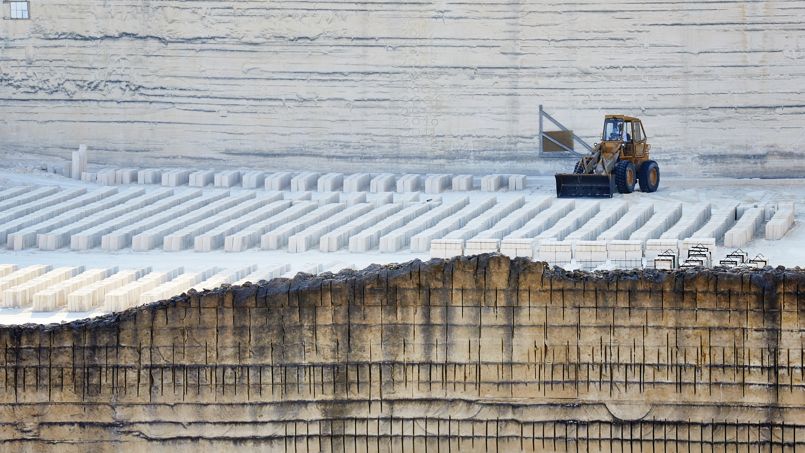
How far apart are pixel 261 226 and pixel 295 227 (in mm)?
409

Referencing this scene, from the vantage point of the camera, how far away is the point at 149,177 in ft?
80.8

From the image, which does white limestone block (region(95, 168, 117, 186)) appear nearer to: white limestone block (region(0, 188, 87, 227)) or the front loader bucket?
white limestone block (region(0, 188, 87, 227))

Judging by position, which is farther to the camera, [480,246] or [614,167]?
[614,167]

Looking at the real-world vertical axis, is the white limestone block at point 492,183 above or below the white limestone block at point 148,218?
above

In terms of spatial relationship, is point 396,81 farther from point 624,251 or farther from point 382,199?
point 624,251

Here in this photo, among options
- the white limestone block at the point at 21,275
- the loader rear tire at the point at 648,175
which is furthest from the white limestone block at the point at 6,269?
the loader rear tire at the point at 648,175

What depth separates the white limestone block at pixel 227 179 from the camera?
24.1 m

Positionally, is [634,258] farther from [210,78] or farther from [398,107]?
[210,78]

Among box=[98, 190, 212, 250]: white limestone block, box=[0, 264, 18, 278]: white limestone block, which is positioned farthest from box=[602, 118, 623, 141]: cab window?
box=[0, 264, 18, 278]: white limestone block

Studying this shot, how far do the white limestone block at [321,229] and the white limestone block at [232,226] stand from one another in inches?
29.6

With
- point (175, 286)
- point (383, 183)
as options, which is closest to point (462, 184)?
point (383, 183)

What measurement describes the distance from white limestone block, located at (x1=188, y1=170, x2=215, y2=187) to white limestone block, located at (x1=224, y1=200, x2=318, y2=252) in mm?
2295

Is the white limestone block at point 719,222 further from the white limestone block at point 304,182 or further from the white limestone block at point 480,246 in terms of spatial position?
the white limestone block at point 304,182

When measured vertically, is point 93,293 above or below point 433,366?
above
